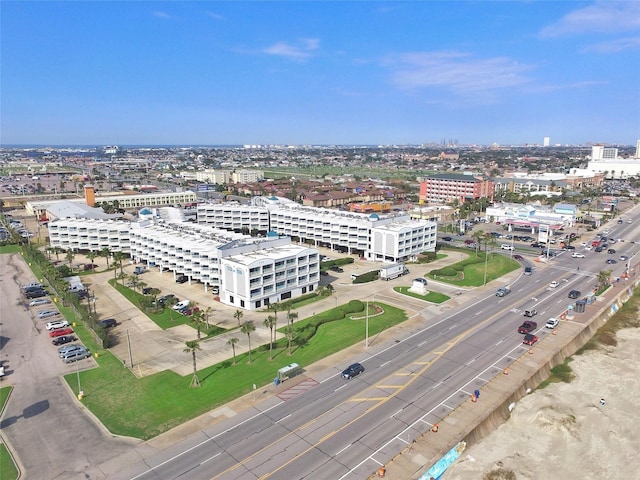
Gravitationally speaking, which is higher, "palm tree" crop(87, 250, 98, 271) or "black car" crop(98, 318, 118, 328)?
"palm tree" crop(87, 250, 98, 271)

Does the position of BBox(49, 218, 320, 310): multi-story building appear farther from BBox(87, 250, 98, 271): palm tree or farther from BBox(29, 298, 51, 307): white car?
BBox(29, 298, 51, 307): white car

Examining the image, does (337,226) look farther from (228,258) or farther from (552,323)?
(552,323)

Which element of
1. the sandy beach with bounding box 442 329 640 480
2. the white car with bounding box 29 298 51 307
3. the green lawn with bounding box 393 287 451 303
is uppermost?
the green lawn with bounding box 393 287 451 303

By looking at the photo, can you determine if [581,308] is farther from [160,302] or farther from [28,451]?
[28,451]

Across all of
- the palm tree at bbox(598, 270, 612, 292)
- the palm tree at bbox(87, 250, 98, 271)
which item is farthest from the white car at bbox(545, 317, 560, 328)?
the palm tree at bbox(87, 250, 98, 271)

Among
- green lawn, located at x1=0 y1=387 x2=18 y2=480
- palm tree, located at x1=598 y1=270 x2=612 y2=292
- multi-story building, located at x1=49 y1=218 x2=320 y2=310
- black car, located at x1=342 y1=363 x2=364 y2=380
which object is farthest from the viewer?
palm tree, located at x1=598 y1=270 x2=612 y2=292

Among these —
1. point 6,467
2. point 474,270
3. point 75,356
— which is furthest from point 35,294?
point 474,270
